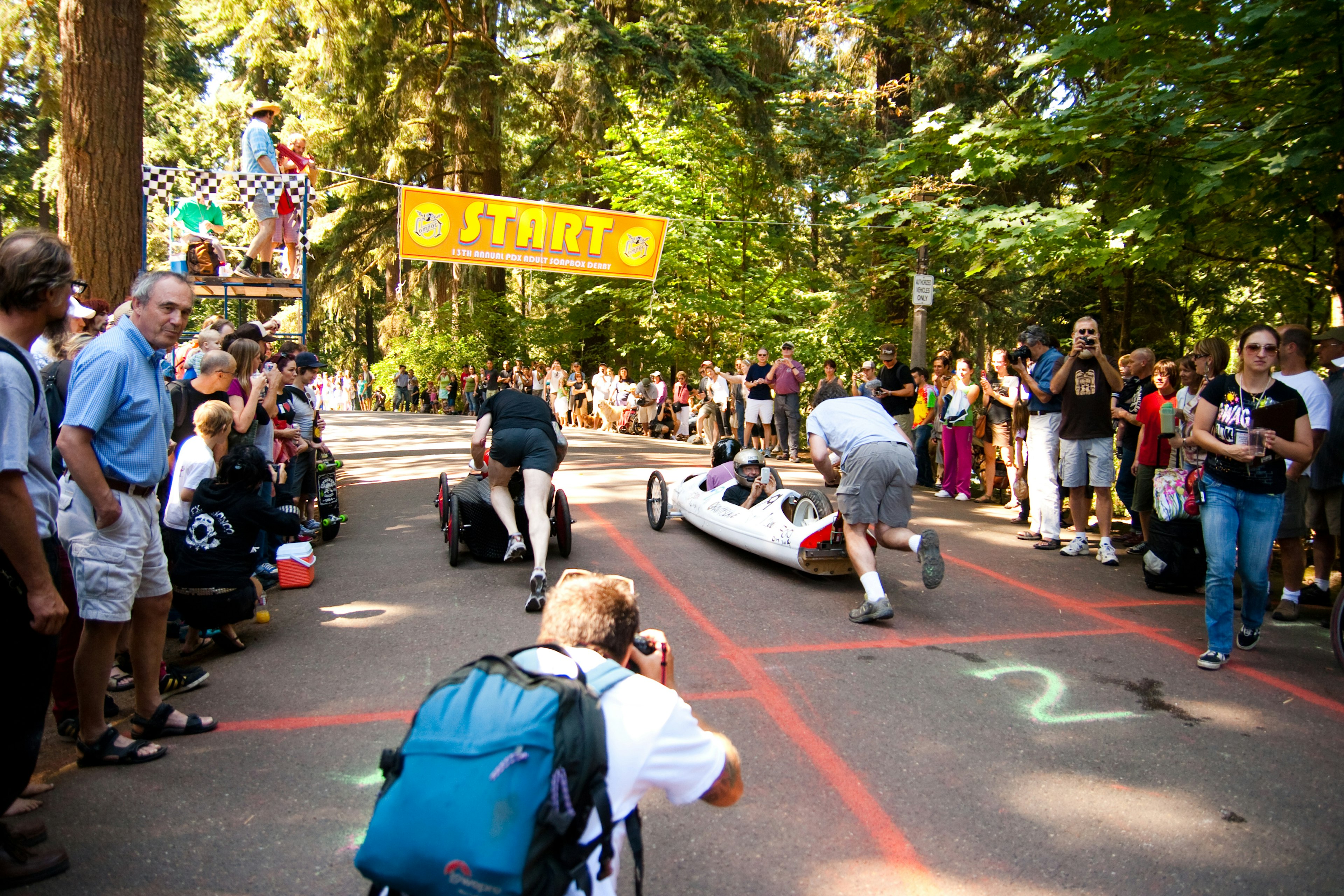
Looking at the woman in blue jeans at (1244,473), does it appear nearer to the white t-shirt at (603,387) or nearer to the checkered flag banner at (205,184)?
the checkered flag banner at (205,184)

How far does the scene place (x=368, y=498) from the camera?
11.7 m

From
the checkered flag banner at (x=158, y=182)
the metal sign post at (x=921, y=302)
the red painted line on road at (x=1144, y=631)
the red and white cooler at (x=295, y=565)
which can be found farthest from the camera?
the metal sign post at (x=921, y=302)

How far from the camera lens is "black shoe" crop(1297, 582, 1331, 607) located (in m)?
7.09

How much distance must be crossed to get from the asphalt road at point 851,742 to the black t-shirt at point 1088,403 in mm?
1326

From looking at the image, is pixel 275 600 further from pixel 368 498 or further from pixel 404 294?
pixel 404 294

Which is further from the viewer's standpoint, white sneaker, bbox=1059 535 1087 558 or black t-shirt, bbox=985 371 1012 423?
black t-shirt, bbox=985 371 1012 423

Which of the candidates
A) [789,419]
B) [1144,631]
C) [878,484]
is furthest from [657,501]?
[789,419]

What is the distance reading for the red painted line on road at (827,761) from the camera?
3.38m

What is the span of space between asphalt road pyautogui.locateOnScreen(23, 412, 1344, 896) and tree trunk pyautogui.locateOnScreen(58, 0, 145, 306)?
12.0 feet

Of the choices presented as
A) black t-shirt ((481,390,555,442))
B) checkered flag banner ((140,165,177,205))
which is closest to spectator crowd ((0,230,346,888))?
black t-shirt ((481,390,555,442))

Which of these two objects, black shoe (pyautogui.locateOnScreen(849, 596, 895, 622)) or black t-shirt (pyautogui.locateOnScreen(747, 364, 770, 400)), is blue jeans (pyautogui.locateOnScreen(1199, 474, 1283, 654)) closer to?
black shoe (pyautogui.locateOnScreen(849, 596, 895, 622))

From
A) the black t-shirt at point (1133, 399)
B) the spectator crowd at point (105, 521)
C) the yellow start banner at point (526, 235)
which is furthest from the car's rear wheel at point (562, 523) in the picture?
the yellow start banner at point (526, 235)

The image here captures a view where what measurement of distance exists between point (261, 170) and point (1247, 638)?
38.9 ft

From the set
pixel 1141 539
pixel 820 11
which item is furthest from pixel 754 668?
pixel 820 11
